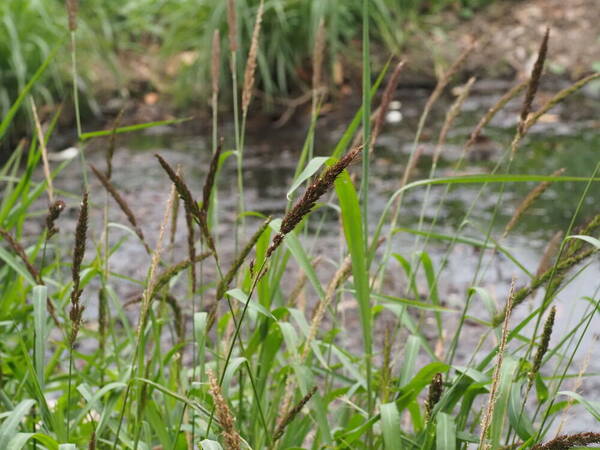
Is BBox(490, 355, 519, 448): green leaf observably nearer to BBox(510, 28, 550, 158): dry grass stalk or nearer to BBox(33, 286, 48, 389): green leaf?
BBox(510, 28, 550, 158): dry grass stalk

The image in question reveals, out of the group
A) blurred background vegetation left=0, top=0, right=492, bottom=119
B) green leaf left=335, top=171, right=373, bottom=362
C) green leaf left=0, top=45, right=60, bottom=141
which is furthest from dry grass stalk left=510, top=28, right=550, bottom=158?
blurred background vegetation left=0, top=0, right=492, bottom=119

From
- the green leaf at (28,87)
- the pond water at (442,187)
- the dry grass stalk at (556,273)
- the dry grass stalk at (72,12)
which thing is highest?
the dry grass stalk at (72,12)

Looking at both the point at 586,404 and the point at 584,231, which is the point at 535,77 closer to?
the point at 584,231

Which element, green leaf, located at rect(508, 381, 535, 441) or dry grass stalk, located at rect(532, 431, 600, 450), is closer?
dry grass stalk, located at rect(532, 431, 600, 450)

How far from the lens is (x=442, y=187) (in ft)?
15.4

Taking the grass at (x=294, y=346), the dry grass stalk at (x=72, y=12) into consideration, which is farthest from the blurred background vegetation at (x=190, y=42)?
the grass at (x=294, y=346)

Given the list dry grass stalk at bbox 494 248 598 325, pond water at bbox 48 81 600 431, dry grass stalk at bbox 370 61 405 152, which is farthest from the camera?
pond water at bbox 48 81 600 431

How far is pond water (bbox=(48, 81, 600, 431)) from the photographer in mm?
3168

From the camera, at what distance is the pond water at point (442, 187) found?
3168 mm

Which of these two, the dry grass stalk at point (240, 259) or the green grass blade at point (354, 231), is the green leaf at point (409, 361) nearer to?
the green grass blade at point (354, 231)

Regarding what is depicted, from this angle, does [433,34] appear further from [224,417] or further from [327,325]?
[224,417]

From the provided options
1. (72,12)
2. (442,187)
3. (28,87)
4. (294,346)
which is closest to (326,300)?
(294,346)

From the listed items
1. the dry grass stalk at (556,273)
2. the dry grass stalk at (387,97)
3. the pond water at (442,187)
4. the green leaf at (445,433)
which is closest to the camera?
the dry grass stalk at (556,273)

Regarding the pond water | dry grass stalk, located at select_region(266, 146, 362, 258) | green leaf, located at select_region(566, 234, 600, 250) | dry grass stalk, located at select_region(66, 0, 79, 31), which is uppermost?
dry grass stalk, located at select_region(66, 0, 79, 31)
